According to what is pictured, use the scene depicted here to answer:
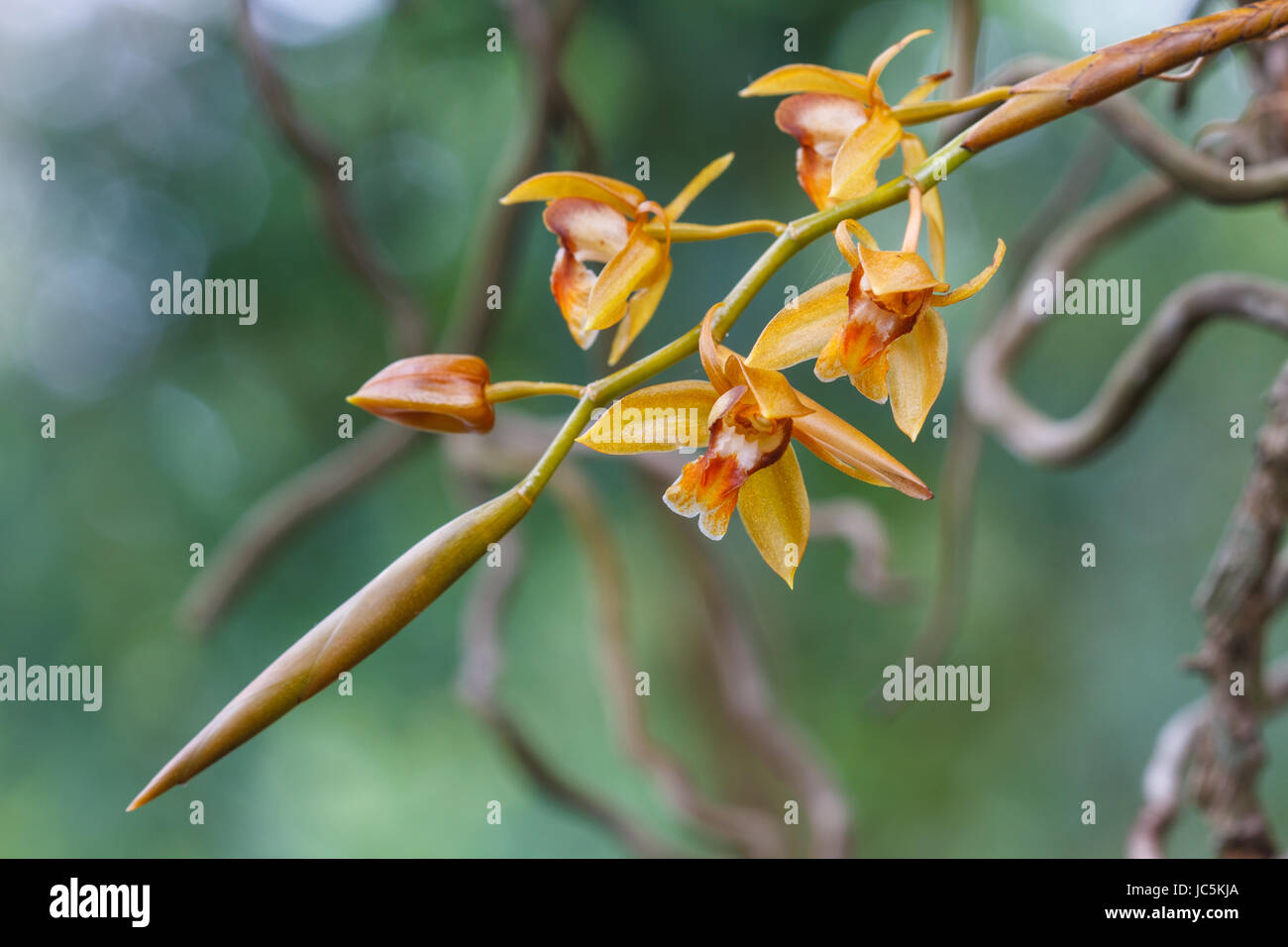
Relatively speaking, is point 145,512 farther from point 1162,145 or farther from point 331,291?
point 1162,145

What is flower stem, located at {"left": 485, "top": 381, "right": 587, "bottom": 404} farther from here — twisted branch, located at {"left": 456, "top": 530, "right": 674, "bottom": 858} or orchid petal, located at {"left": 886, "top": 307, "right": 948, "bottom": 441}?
twisted branch, located at {"left": 456, "top": 530, "right": 674, "bottom": 858}

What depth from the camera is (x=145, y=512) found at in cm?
141

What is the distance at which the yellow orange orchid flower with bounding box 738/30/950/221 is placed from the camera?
0.80 ft

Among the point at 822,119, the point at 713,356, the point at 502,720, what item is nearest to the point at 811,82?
the point at 822,119

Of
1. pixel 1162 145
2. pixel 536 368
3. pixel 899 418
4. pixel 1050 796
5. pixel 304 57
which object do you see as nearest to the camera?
pixel 899 418

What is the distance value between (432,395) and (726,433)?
7 cm

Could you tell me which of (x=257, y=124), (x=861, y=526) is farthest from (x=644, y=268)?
(x=257, y=124)

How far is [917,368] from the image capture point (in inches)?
9.1

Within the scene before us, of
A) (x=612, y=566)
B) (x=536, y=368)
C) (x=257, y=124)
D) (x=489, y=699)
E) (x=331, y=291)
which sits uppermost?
(x=257, y=124)

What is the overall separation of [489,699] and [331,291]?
0.92 m

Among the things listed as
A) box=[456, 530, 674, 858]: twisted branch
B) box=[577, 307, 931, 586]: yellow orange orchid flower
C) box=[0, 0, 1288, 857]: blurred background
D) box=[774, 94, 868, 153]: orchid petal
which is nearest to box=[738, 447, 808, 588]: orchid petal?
box=[577, 307, 931, 586]: yellow orange orchid flower

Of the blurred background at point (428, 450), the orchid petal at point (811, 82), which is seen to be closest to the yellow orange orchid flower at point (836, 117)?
the orchid petal at point (811, 82)

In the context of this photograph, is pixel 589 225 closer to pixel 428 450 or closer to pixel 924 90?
pixel 924 90

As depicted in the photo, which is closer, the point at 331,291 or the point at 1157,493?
the point at 331,291
